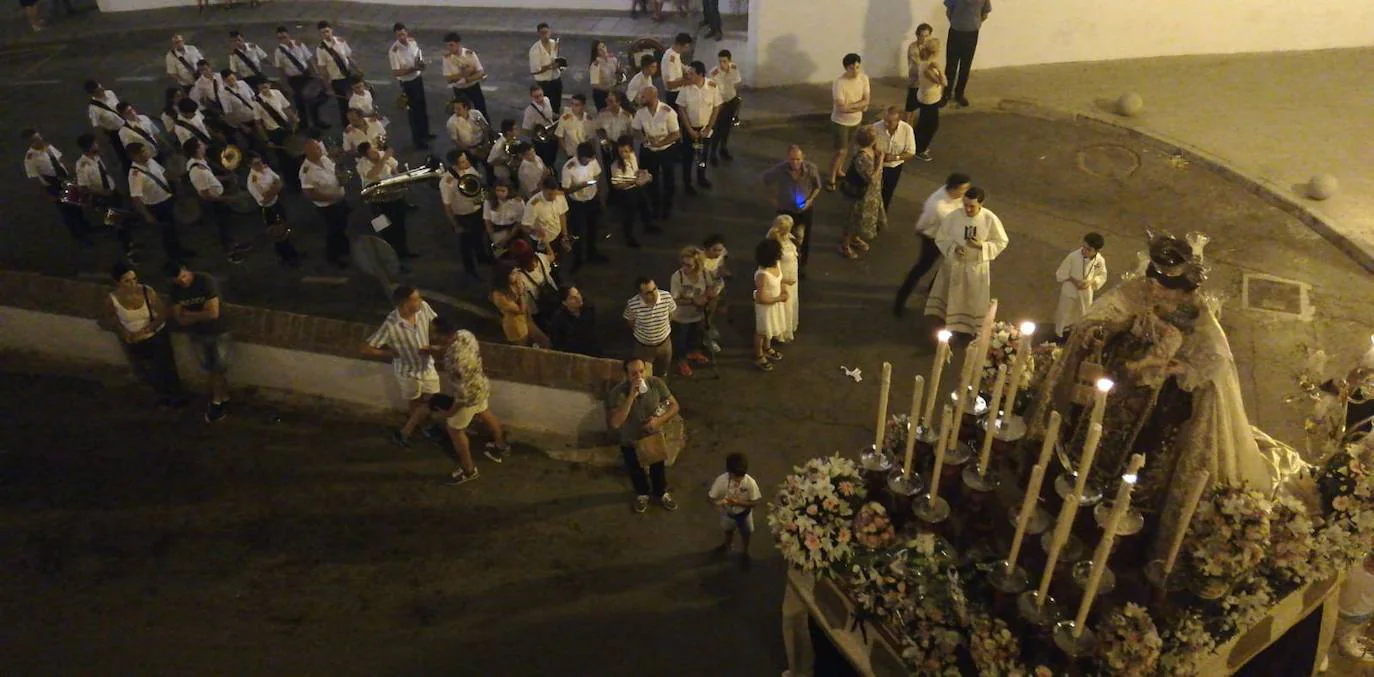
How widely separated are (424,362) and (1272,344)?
865 centimetres

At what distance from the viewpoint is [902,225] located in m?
12.7

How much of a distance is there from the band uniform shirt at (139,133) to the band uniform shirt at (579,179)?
540cm

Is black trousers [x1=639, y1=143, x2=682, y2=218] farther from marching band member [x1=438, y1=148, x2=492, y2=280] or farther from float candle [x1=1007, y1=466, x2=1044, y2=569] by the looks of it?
float candle [x1=1007, y1=466, x2=1044, y2=569]

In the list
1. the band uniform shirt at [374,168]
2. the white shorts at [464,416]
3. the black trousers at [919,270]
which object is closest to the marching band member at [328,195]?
the band uniform shirt at [374,168]

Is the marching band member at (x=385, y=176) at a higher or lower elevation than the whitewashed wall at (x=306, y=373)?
higher

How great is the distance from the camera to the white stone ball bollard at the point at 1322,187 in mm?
12578

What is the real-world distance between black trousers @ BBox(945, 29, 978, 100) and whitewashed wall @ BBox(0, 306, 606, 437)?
877 centimetres

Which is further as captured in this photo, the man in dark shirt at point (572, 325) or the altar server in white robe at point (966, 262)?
the man in dark shirt at point (572, 325)

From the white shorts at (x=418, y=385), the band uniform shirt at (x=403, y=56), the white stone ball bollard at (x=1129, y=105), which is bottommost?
the white shorts at (x=418, y=385)

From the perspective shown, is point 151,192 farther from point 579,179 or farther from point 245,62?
point 579,179

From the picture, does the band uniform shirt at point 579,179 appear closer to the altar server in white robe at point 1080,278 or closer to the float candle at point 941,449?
the altar server in white robe at point 1080,278

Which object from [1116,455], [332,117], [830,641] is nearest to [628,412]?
[830,641]

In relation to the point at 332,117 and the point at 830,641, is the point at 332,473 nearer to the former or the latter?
the point at 830,641

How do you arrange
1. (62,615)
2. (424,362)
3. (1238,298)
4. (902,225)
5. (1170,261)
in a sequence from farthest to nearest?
(902,225)
(1238,298)
(424,362)
(62,615)
(1170,261)
